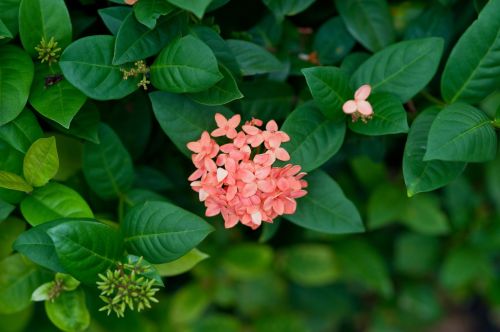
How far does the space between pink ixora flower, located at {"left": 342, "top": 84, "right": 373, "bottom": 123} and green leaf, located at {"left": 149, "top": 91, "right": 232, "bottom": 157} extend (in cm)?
28

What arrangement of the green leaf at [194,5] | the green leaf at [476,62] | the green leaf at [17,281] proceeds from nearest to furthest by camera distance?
1. the green leaf at [194,5]
2. the green leaf at [476,62]
3. the green leaf at [17,281]

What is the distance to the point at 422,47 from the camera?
1199 millimetres

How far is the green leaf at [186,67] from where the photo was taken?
3.43 feet

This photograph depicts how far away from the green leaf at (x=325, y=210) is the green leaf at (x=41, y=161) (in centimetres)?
50

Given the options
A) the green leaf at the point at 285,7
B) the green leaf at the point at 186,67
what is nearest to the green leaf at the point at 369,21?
the green leaf at the point at 285,7

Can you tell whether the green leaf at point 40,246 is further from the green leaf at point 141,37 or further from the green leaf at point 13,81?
the green leaf at point 141,37

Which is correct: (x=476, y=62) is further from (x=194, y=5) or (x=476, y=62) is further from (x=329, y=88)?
(x=194, y=5)

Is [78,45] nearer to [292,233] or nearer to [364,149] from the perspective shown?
[364,149]

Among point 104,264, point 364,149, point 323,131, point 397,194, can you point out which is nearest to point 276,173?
point 323,131

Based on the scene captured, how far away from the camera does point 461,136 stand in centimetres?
107

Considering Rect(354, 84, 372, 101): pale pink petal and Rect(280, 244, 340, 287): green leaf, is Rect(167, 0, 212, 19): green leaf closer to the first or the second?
Rect(354, 84, 372, 101): pale pink petal

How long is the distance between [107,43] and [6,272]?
0.57 m

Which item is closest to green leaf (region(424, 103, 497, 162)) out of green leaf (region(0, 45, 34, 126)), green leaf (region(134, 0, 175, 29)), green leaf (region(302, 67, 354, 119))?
green leaf (region(302, 67, 354, 119))

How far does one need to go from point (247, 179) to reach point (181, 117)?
0.23m
